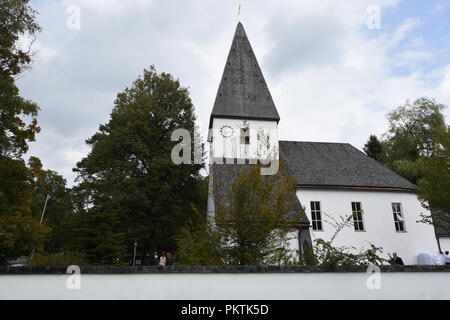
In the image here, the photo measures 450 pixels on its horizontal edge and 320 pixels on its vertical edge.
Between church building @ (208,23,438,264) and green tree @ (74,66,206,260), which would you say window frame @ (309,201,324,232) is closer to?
church building @ (208,23,438,264)

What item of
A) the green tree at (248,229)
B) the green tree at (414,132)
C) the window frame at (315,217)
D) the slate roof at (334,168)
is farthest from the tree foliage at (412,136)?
the green tree at (248,229)

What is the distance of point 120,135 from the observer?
938 inches

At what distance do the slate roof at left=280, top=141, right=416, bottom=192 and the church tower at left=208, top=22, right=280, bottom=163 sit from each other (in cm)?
204

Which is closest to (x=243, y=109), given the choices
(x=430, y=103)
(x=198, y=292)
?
(x=198, y=292)

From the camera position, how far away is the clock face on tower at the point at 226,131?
906 inches

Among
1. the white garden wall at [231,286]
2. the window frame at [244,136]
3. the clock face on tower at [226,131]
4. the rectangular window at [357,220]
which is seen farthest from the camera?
the clock face on tower at [226,131]

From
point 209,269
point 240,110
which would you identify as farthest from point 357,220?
point 209,269

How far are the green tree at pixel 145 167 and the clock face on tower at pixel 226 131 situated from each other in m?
4.12

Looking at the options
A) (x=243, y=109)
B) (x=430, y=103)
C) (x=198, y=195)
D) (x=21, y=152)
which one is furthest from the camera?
(x=430, y=103)

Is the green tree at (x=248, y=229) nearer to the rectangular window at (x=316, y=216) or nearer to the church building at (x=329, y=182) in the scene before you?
the church building at (x=329, y=182)

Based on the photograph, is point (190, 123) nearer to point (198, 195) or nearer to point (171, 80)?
point (171, 80)

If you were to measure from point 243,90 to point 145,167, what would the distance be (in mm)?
9423

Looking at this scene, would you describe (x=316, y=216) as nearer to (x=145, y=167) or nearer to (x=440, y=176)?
(x=440, y=176)

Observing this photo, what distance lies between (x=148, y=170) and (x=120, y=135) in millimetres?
3226
